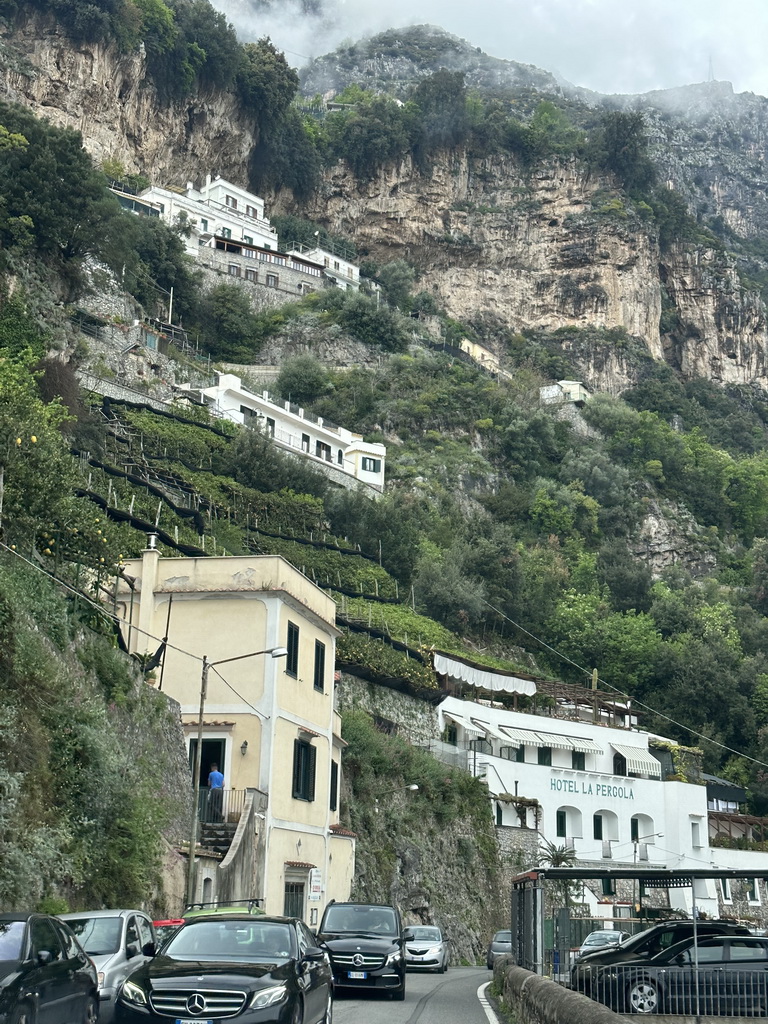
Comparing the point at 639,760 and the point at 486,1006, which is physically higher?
the point at 639,760

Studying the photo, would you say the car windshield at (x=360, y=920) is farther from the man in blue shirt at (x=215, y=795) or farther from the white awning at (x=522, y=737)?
the white awning at (x=522, y=737)

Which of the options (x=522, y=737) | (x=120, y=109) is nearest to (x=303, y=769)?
(x=522, y=737)

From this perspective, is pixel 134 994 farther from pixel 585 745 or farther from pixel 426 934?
pixel 585 745

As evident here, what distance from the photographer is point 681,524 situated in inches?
3738

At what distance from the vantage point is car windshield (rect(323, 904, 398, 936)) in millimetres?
21531

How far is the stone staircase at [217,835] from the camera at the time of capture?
26.2 m

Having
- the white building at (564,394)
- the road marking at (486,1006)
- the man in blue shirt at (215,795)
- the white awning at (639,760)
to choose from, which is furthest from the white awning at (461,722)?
the white building at (564,394)

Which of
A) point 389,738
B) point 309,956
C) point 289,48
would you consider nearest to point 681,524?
point 389,738

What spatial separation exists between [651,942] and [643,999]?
4.16 feet

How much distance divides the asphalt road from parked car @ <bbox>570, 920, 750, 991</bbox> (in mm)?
1429

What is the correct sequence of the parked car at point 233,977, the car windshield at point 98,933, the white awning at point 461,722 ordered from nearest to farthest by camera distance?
1. the parked car at point 233,977
2. the car windshield at point 98,933
3. the white awning at point 461,722

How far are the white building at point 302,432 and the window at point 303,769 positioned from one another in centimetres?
4146

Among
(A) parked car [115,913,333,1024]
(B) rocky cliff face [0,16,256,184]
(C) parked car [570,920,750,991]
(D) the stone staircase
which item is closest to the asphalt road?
(C) parked car [570,920,750,991]

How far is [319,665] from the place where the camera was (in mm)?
33688
